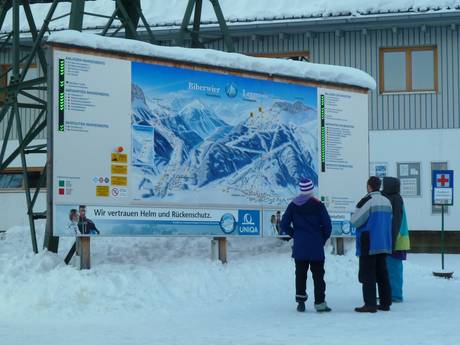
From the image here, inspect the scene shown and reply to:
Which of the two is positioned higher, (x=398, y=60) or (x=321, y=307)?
(x=398, y=60)

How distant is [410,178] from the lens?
26281mm

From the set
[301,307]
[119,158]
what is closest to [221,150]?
[119,158]

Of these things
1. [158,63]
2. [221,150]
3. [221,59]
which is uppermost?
[221,59]

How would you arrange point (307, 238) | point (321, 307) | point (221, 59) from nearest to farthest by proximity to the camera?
point (321, 307) < point (307, 238) < point (221, 59)

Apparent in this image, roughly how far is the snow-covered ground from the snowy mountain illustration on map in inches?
40.7

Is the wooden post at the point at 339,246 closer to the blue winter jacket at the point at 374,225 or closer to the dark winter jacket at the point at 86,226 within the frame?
the blue winter jacket at the point at 374,225

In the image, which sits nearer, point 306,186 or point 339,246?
point 306,186

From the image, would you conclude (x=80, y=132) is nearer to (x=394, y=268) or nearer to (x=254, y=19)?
(x=394, y=268)

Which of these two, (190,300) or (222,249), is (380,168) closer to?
(222,249)

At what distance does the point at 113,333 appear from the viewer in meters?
10.2

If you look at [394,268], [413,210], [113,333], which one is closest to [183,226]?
[394,268]

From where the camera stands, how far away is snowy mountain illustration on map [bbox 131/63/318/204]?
14.7 metres

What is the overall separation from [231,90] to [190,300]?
3.96 m

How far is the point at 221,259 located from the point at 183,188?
48.7 inches
